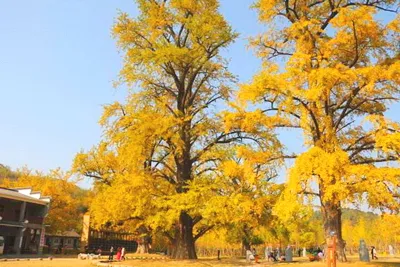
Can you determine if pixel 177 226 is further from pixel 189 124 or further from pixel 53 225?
pixel 53 225

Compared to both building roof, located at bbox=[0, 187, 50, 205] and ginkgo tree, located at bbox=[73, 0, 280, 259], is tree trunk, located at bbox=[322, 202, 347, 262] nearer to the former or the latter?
ginkgo tree, located at bbox=[73, 0, 280, 259]

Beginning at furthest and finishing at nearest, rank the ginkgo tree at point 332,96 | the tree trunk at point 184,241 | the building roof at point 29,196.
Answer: the building roof at point 29,196
the tree trunk at point 184,241
the ginkgo tree at point 332,96

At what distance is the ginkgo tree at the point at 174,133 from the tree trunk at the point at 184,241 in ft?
0.17

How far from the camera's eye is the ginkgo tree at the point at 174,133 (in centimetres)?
1758

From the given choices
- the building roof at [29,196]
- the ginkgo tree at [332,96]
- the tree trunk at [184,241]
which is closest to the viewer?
the ginkgo tree at [332,96]

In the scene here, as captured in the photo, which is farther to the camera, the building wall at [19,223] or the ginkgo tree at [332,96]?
the building wall at [19,223]

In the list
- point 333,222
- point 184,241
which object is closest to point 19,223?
point 184,241

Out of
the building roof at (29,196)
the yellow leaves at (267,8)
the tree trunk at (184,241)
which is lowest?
the tree trunk at (184,241)

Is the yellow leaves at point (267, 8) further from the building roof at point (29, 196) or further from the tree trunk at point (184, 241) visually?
the building roof at point (29, 196)

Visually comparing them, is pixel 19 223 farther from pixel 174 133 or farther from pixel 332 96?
pixel 332 96

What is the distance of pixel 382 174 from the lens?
12.1 metres

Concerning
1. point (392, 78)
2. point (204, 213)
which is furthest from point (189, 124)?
point (392, 78)

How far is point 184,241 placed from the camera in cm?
2000

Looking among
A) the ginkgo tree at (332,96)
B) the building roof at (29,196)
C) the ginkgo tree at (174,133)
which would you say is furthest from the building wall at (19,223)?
the ginkgo tree at (332,96)
